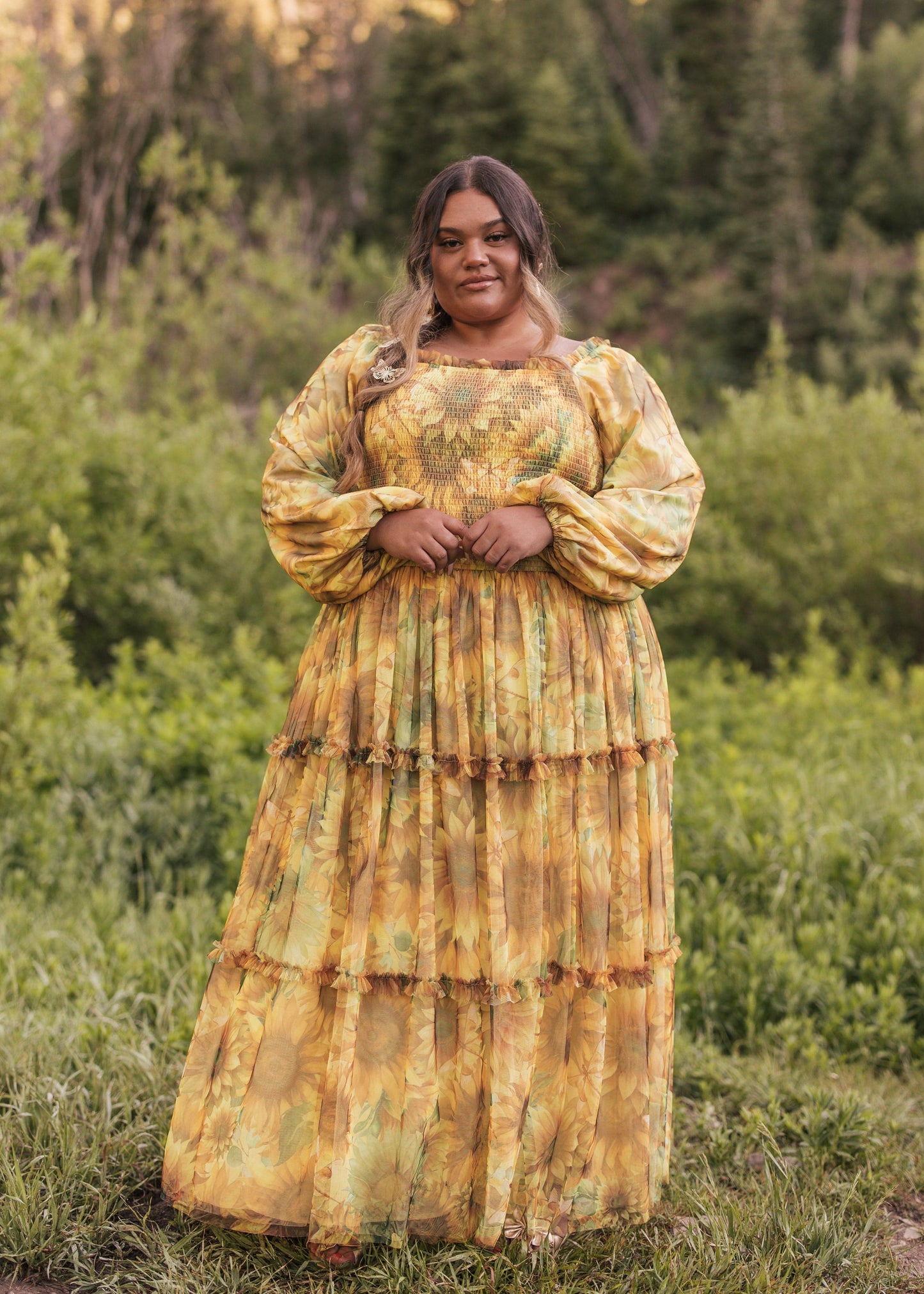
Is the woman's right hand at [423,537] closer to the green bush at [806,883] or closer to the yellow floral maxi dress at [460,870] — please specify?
the yellow floral maxi dress at [460,870]

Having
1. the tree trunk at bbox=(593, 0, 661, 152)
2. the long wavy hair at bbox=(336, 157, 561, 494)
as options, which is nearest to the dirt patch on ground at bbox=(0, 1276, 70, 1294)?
the long wavy hair at bbox=(336, 157, 561, 494)

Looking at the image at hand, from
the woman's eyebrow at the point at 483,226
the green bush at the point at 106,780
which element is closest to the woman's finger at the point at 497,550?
the woman's eyebrow at the point at 483,226

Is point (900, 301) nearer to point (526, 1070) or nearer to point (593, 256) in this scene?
point (593, 256)

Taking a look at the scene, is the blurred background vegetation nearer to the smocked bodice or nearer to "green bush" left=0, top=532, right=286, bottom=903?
"green bush" left=0, top=532, right=286, bottom=903

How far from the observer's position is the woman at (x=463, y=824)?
7.30 feet

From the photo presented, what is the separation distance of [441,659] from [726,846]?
89.2 inches

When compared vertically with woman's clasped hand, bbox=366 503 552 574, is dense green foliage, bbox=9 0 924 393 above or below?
above

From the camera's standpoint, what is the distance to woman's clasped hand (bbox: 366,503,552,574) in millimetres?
2199

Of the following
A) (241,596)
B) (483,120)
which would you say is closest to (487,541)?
(241,596)

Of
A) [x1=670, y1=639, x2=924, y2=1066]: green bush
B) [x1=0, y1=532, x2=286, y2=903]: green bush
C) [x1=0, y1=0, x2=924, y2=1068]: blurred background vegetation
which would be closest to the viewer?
[x1=670, y1=639, x2=924, y2=1066]: green bush

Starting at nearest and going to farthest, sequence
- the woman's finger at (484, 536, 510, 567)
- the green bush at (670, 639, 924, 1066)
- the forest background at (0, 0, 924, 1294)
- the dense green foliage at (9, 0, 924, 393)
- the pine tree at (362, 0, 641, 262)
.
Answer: the woman's finger at (484, 536, 510, 567)
the forest background at (0, 0, 924, 1294)
the green bush at (670, 639, 924, 1066)
the dense green foliage at (9, 0, 924, 393)
the pine tree at (362, 0, 641, 262)

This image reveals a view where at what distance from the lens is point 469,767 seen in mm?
2219

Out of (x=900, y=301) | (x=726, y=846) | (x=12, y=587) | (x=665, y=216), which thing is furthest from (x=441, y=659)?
(x=665, y=216)

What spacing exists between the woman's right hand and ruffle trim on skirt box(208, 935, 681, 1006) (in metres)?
0.80
